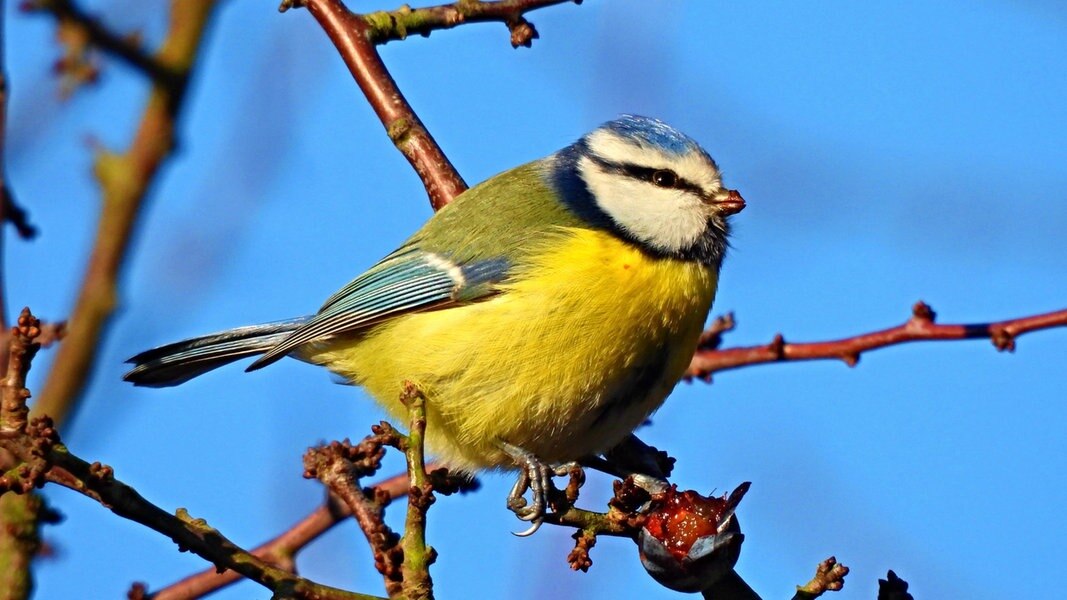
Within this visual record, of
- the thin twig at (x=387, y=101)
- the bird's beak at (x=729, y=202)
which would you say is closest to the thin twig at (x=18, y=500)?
the thin twig at (x=387, y=101)

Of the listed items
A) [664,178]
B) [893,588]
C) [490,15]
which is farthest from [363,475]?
[490,15]

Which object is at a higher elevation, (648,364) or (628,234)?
(628,234)

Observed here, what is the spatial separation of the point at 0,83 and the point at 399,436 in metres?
1.50

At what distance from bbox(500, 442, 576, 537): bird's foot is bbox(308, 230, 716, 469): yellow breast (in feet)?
0.18

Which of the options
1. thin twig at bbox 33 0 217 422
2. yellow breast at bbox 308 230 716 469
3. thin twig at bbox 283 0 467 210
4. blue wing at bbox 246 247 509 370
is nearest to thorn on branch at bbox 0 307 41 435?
thin twig at bbox 33 0 217 422

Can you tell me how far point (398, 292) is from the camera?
3557 mm

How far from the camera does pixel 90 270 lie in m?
3.14

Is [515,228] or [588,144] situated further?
[588,144]

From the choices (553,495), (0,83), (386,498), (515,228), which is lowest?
(553,495)

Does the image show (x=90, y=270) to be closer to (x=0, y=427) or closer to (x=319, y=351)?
(x=319, y=351)

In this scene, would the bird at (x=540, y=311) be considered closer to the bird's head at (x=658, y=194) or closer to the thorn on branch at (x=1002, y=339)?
the bird's head at (x=658, y=194)

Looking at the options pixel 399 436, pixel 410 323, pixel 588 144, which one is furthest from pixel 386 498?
pixel 588 144

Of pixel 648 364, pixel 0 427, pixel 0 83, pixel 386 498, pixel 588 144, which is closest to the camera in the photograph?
pixel 0 427

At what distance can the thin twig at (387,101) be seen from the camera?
12.0 ft
